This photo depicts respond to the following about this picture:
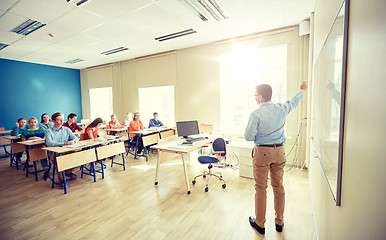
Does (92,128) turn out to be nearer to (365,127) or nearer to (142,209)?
(142,209)

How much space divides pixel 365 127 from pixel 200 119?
512 cm

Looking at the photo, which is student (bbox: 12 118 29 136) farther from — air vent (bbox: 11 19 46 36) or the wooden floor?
air vent (bbox: 11 19 46 36)

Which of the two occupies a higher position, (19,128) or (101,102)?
(101,102)

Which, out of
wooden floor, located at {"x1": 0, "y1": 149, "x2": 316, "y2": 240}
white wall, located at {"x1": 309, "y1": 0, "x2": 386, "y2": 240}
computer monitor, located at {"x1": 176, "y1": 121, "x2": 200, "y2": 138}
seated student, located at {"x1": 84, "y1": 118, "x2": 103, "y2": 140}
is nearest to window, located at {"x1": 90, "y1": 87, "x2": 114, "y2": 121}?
seated student, located at {"x1": 84, "y1": 118, "x2": 103, "y2": 140}

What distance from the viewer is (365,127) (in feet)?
2.47

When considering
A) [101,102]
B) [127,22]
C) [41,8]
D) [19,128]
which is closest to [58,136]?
[19,128]

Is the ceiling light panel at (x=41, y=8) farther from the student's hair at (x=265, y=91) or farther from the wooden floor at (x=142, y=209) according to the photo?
the student's hair at (x=265, y=91)

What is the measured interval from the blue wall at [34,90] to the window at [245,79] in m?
7.22

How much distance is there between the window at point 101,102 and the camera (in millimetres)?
8422

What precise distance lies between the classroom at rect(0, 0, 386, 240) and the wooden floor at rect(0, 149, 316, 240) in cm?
2

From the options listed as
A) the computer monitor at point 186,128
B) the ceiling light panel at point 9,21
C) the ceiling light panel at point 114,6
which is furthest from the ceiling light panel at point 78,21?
the computer monitor at point 186,128

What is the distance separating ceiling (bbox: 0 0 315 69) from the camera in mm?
3322

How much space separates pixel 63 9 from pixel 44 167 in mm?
3561

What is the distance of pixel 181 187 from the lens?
341cm
